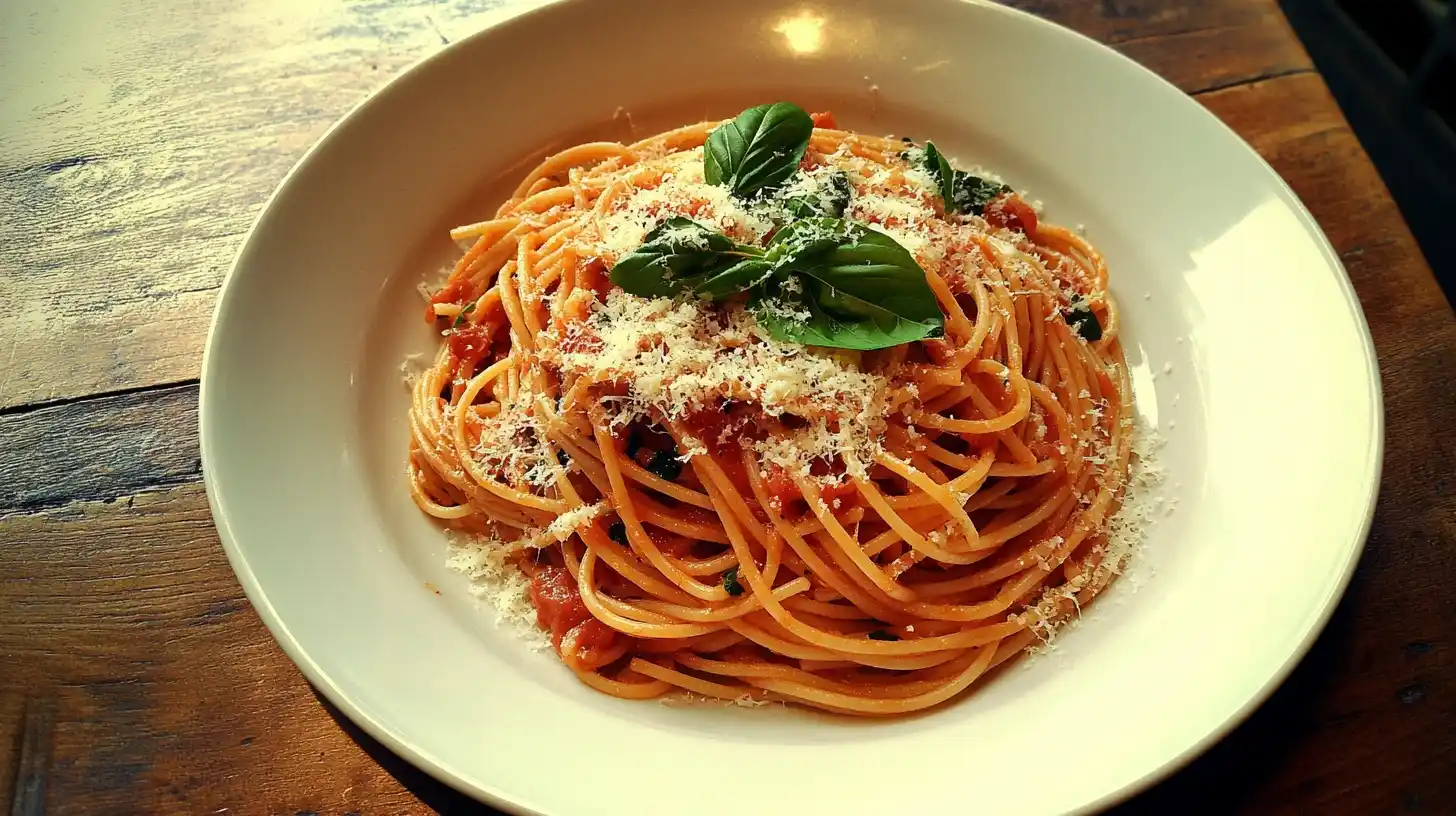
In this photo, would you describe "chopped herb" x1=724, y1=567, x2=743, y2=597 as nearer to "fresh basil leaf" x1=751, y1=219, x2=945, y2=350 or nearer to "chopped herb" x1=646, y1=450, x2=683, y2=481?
"chopped herb" x1=646, y1=450, x2=683, y2=481

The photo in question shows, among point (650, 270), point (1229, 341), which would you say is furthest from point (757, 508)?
point (1229, 341)

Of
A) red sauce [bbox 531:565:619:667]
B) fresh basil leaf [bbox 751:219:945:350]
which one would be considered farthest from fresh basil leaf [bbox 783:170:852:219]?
red sauce [bbox 531:565:619:667]

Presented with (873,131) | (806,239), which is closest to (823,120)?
(873,131)

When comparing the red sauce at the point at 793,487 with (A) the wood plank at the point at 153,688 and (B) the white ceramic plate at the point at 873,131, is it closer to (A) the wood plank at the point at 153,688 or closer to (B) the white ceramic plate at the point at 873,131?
(B) the white ceramic plate at the point at 873,131

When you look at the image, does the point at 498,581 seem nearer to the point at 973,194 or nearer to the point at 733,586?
the point at 733,586

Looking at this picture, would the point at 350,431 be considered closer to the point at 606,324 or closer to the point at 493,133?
the point at 606,324

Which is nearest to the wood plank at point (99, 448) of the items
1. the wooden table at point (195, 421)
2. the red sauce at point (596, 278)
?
the wooden table at point (195, 421)
